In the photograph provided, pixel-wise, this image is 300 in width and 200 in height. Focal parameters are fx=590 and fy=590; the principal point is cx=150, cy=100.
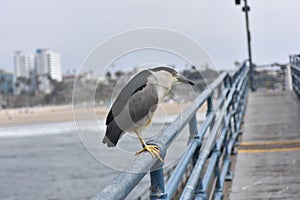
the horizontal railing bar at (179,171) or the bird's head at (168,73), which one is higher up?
the bird's head at (168,73)

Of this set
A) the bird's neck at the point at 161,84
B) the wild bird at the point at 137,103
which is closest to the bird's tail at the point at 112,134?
the wild bird at the point at 137,103

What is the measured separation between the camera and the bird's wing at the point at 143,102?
2861 mm

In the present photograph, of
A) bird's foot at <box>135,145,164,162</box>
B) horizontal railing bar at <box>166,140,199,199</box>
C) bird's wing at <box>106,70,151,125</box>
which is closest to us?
bird's wing at <box>106,70,151,125</box>

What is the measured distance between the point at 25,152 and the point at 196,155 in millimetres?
108670

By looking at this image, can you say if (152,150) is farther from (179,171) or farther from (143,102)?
(179,171)

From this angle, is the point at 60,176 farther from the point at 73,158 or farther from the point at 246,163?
the point at 246,163

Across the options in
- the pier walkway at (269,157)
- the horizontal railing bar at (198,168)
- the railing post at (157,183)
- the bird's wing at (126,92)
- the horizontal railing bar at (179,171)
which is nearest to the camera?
the bird's wing at (126,92)

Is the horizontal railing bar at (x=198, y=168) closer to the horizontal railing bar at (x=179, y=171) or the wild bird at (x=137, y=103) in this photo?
the horizontal railing bar at (x=179, y=171)

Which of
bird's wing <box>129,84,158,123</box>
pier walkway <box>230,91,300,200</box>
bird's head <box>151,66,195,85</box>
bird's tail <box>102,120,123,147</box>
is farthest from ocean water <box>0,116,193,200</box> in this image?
pier walkway <box>230,91,300,200</box>

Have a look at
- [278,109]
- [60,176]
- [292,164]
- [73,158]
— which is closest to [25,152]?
[73,158]

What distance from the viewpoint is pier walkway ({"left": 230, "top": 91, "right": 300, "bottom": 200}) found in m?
6.50

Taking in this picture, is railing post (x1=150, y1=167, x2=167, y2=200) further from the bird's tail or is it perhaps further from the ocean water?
the bird's tail

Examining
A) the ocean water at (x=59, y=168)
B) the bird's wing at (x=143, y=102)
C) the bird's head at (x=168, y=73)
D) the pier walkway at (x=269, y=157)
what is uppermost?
the bird's head at (x=168, y=73)

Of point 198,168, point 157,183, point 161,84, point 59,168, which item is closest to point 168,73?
point 161,84
